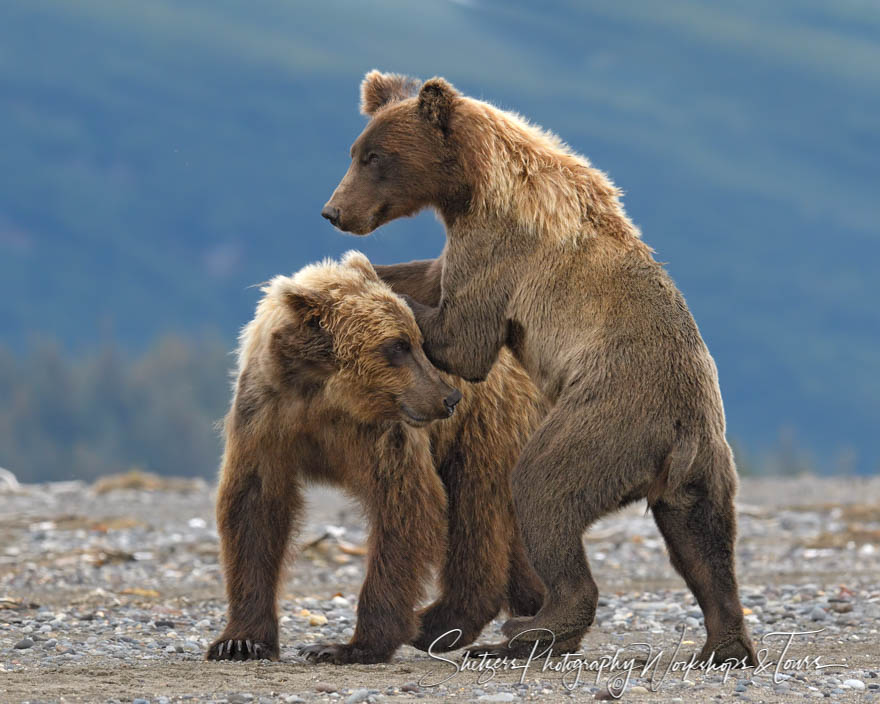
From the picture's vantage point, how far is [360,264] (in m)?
6.12

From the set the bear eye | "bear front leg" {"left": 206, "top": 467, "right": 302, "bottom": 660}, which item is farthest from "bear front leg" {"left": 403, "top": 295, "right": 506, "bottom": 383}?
"bear front leg" {"left": 206, "top": 467, "right": 302, "bottom": 660}

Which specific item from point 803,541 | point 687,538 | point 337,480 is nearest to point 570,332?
point 687,538

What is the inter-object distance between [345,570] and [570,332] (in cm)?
559

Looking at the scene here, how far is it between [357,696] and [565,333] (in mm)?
1688

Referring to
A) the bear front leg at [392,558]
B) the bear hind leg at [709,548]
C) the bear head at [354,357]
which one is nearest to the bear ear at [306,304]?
the bear head at [354,357]

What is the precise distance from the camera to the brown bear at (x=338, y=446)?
5824mm

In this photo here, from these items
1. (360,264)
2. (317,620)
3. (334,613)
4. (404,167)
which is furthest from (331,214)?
(334,613)

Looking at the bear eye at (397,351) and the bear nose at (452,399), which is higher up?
the bear eye at (397,351)

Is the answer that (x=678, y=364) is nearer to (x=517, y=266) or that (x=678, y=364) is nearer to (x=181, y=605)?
(x=517, y=266)

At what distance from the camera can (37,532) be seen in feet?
42.4

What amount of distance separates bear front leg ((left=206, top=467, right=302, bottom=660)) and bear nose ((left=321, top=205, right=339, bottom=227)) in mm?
1156

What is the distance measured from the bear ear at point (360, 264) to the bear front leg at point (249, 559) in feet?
3.27

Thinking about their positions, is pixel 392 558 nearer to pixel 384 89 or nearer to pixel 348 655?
pixel 348 655

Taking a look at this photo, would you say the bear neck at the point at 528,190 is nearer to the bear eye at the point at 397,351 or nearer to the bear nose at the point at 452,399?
the bear eye at the point at 397,351
